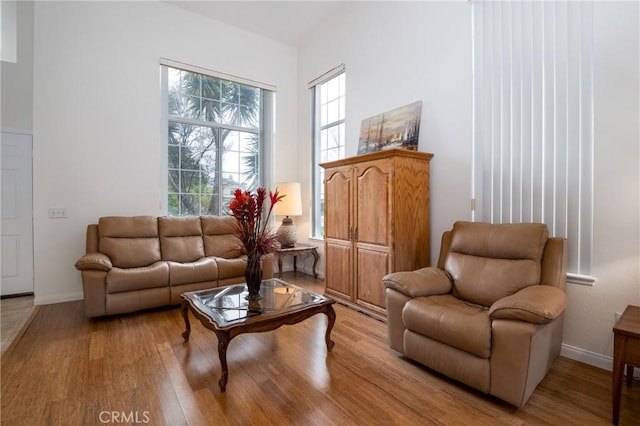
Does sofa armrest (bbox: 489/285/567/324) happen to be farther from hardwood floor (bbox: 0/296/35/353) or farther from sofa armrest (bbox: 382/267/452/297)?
hardwood floor (bbox: 0/296/35/353)

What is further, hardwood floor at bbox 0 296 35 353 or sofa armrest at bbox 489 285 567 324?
hardwood floor at bbox 0 296 35 353

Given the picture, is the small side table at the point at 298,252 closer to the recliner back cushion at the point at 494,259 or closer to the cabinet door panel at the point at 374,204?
the cabinet door panel at the point at 374,204

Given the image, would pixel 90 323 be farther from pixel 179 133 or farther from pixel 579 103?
pixel 579 103

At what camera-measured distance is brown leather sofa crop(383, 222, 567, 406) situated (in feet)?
5.49

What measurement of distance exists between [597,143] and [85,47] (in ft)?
17.2

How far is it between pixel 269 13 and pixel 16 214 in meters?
4.27

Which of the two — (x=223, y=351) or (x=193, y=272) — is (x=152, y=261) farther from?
(x=223, y=351)

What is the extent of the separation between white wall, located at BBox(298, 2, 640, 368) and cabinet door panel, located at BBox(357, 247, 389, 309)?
647 millimetres

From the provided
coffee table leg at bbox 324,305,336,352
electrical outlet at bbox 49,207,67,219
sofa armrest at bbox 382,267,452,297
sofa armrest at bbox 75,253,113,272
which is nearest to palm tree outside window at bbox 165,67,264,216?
electrical outlet at bbox 49,207,67,219

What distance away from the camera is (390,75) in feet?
12.0

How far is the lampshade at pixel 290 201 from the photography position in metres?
4.78

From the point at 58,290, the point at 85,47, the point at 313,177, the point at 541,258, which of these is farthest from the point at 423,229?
the point at 85,47

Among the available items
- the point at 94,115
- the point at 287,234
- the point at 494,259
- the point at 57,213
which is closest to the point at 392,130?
the point at 494,259

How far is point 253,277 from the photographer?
94.5 inches
